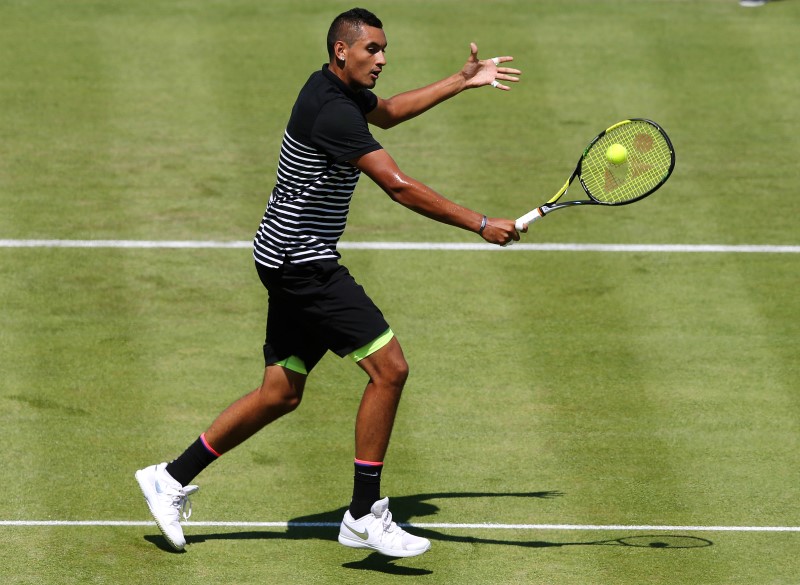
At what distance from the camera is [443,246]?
484 inches

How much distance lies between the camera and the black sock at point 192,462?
796 centimetres

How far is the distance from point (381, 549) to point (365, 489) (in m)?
0.30

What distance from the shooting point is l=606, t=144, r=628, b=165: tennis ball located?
848 centimetres

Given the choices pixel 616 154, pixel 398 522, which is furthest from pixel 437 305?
pixel 398 522

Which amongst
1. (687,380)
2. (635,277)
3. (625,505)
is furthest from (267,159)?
(625,505)

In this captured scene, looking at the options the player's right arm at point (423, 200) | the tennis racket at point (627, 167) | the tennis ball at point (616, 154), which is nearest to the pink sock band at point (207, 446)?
the player's right arm at point (423, 200)

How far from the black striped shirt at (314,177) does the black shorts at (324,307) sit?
74 mm

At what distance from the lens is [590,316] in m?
11.0

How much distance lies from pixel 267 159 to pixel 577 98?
123 inches

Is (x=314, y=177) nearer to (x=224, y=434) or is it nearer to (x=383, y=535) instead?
(x=224, y=434)

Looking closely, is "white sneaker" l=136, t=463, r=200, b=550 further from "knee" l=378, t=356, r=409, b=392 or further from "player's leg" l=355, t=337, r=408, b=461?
"knee" l=378, t=356, r=409, b=392

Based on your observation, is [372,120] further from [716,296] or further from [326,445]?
[716,296]

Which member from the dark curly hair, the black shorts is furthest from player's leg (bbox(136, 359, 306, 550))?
the dark curly hair

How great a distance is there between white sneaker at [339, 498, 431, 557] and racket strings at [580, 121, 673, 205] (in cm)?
202
